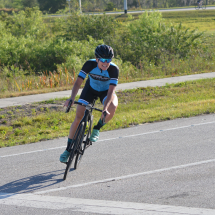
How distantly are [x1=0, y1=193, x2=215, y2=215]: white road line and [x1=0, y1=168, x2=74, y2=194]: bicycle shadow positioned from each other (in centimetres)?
20

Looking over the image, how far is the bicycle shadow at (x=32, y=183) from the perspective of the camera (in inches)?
184

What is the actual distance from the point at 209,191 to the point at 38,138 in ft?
15.4

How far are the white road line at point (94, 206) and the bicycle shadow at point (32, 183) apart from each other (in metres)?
0.20

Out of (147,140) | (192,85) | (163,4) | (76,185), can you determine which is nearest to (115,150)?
(147,140)

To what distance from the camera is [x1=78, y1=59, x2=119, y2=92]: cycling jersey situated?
5078 mm

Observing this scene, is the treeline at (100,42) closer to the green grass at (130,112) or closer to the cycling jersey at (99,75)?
the green grass at (130,112)

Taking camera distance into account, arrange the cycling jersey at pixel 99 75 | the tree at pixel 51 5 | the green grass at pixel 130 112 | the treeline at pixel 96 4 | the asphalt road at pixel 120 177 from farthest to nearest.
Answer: the tree at pixel 51 5, the treeline at pixel 96 4, the green grass at pixel 130 112, the cycling jersey at pixel 99 75, the asphalt road at pixel 120 177

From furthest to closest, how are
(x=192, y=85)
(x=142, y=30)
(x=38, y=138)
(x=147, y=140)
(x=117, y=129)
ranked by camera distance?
(x=142, y=30) < (x=192, y=85) < (x=117, y=129) < (x=38, y=138) < (x=147, y=140)

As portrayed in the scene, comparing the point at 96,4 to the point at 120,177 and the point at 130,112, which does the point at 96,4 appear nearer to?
the point at 130,112

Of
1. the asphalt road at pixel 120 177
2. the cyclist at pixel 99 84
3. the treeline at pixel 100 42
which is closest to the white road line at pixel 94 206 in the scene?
the asphalt road at pixel 120 177

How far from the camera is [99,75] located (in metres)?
5.19

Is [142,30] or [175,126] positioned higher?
[142,30]

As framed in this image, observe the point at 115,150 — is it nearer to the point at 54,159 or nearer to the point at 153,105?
the point at 54,159

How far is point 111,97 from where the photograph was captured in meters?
4.95
